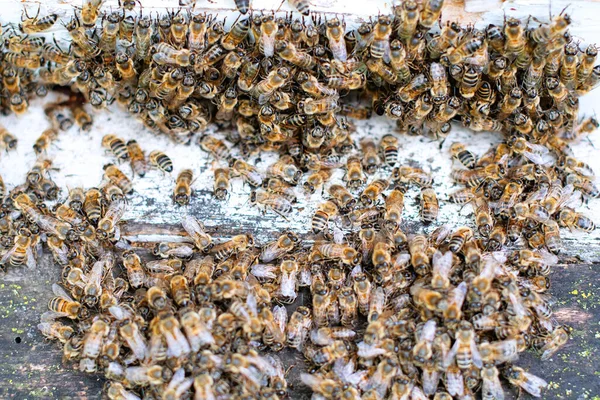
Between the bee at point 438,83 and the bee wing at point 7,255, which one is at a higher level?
the bee at point 438,83

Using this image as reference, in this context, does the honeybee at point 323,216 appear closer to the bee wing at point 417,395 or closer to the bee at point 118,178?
the bee wing at point 417,395

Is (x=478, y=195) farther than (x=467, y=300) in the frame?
Yes

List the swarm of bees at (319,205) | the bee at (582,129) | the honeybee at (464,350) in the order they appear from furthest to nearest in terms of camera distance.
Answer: the bee at (582,129) < the swarm of bees at (319,205) < the honeybee at (464,350)

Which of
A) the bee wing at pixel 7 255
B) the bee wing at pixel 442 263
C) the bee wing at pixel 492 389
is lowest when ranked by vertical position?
the bee wing at pixel 492 389

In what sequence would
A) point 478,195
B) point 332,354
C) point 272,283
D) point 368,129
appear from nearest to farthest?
point 332,354
point 272,283
point 478,195
point 368,129

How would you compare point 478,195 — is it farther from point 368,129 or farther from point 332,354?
point 332,354

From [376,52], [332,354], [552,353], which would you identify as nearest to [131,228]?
[332,354]

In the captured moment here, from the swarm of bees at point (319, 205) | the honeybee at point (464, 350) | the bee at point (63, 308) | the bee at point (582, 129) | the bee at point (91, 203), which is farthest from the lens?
the bee at point (582, 129)

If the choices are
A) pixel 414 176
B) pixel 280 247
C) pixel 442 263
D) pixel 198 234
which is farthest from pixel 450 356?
Result: pixel 198 234

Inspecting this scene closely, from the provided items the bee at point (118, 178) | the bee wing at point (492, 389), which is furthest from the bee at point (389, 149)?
the bee at point (118, 178)
